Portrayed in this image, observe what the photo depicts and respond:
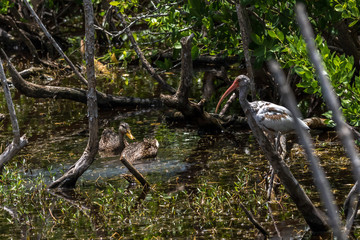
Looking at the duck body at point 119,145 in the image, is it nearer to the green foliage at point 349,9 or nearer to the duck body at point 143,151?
the duck body at point 143,151

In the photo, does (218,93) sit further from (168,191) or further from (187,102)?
(168,191)

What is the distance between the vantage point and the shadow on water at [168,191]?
20.9ft

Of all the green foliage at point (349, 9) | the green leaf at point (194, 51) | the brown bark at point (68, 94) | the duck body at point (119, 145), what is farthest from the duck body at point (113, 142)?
the green foliage at point (349, 9)

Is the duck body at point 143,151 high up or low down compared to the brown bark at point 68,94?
down

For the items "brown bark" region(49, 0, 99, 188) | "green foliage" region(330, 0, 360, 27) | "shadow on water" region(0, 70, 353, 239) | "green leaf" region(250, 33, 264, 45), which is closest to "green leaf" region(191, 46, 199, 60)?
"shadow on water" region(0, 70, 353, 239)

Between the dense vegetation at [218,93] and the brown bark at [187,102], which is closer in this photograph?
the dense vegetation at [218,93]

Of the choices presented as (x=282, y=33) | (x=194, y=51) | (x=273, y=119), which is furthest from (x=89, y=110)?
(x=194, y=51)

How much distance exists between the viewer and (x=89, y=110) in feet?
24.3

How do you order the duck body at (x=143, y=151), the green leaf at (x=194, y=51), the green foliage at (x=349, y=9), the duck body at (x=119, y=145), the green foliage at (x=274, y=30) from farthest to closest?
the green leaf at (x=194, y=51) < the duck body at (x=119, y=145) < the duck body at (x=143, y=151) < the green foliage at (x=349, y=9) < the green foliage at (x=274, y=30)

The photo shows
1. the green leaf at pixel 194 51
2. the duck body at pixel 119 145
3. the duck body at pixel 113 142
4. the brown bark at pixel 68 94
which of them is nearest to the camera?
the duck body at pixel 119 145

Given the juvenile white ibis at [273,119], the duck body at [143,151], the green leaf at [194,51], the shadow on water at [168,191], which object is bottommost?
the shadow on water at [168,191]

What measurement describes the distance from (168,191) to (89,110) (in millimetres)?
1358

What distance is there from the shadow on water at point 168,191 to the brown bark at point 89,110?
Result: 0.65 feet

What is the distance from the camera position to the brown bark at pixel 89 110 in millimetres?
7238
